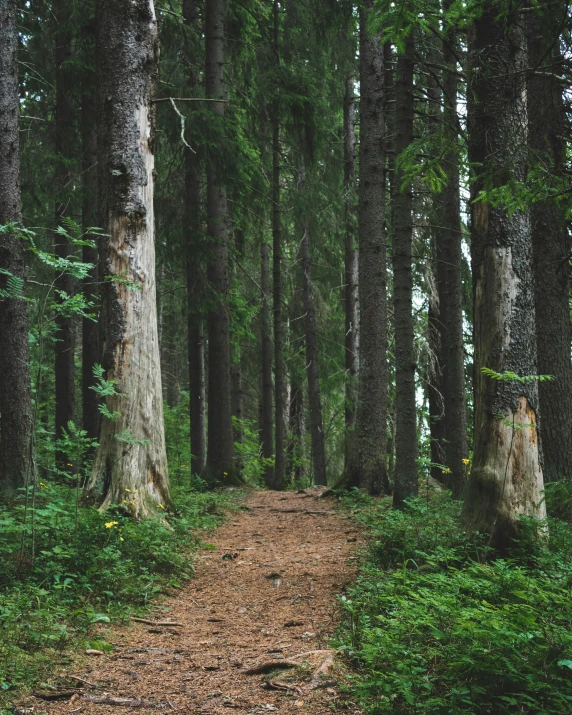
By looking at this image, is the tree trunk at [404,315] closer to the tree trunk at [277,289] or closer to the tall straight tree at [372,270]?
the tall straight tree at [372,270]

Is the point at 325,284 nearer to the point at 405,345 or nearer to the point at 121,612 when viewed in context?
the point at 405,345

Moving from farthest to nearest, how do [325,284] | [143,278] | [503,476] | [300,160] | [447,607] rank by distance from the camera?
[325,284]
[300,160]
[143,278]
[503,476]
[447,607]

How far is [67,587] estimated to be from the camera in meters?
4.70

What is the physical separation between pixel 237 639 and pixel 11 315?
599 cm

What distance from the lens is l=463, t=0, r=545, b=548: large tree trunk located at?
555cm

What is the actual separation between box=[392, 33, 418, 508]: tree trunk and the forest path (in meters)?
1.57

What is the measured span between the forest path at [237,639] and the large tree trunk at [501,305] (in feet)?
4.90

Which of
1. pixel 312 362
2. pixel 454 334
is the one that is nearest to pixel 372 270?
pixel 454 334

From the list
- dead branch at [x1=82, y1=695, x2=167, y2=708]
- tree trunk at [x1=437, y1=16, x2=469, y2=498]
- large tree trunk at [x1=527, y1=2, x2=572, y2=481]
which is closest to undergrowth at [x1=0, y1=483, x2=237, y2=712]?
dead branch at [x1=82, y1=695, x2=167, y2=708]

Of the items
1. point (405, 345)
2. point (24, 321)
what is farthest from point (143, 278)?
point (405, 345)

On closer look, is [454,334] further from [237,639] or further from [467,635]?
[467,635]

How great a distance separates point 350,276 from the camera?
17.3 metres

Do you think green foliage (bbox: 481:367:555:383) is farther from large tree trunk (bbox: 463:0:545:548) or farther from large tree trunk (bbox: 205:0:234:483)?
large tree trunk (bbox: 205:0:234:483)

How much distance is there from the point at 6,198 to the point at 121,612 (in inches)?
243
